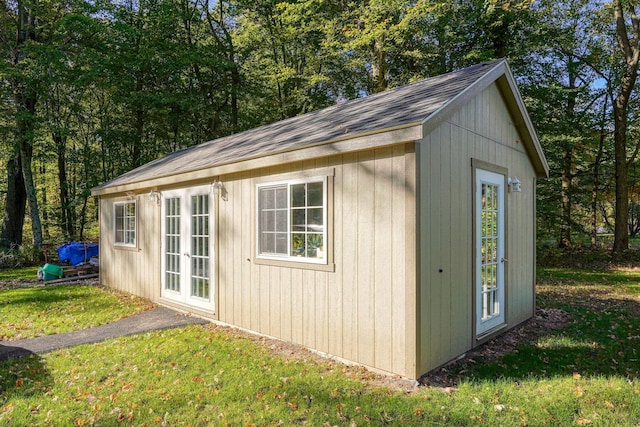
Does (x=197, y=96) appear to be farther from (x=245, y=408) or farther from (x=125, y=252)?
(x=245, y=408)

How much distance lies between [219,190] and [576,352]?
17.4 ft

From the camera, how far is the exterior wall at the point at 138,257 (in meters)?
7.63

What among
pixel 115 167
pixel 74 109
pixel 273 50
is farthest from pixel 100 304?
pixel 273 50

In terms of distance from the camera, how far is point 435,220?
4.02 m

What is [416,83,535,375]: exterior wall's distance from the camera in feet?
12.6

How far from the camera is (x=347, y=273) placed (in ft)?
14.0

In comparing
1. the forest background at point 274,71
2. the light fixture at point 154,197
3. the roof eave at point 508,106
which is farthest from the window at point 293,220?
the forest background at point 274,71

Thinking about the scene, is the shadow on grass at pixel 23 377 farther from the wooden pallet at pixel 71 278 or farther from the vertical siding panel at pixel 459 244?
the wooden pallet at pixel 71 278

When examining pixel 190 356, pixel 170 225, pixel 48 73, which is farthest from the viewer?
pixel 48 73

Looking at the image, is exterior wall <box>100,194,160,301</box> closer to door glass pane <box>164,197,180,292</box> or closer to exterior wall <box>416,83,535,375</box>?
door glass pane <box>164,197,180,292</box>

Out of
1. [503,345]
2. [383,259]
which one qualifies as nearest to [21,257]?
[383,259]

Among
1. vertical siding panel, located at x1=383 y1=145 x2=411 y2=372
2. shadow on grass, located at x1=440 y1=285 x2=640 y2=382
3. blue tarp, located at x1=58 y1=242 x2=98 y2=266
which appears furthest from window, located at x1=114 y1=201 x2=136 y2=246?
shadow on grass, located at x1=440 y1=285 x2=640 y2=382

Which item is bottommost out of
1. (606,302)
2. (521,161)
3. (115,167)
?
(606,302)

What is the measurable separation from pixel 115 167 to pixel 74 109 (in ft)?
11.0
